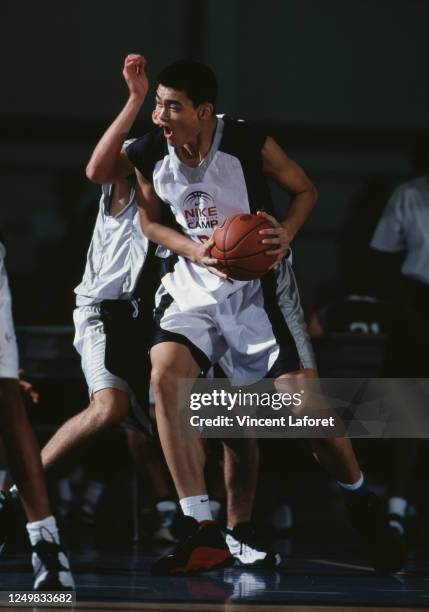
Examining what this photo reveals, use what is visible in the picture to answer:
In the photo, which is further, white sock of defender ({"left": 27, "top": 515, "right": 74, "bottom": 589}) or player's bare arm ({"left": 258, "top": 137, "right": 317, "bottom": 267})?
player's bare arm ({"left": 258, "top": 137, "right": 317, "bottom": 267})

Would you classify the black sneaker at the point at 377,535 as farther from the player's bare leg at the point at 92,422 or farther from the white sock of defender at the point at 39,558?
the white sock of defender at the point at 39,558

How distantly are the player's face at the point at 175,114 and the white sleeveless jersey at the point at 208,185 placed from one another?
0.44ft

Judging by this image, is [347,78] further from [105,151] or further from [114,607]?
[114,607]

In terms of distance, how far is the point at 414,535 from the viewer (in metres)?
5.63

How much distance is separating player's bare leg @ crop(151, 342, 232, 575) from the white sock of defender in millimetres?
642

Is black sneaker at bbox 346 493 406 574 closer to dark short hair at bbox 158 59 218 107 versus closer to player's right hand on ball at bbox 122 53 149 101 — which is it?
dark short hair at bbox 158 59 218 107

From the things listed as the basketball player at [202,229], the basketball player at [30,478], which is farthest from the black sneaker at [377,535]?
the basketball player at [30,478]

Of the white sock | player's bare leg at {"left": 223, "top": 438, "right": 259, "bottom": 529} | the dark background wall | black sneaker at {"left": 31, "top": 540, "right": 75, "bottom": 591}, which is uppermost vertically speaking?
the dark background wall

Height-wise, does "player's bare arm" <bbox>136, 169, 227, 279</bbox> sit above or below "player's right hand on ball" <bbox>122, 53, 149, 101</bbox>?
below

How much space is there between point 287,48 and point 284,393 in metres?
7.22

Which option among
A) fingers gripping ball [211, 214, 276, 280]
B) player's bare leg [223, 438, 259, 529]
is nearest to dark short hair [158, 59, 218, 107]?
fingers gripping ball [211, 214, 276, 280]

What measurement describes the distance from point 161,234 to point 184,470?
83 cm

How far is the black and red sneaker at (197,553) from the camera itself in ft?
12.3

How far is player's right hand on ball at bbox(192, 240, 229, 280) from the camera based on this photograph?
392 centimetres
